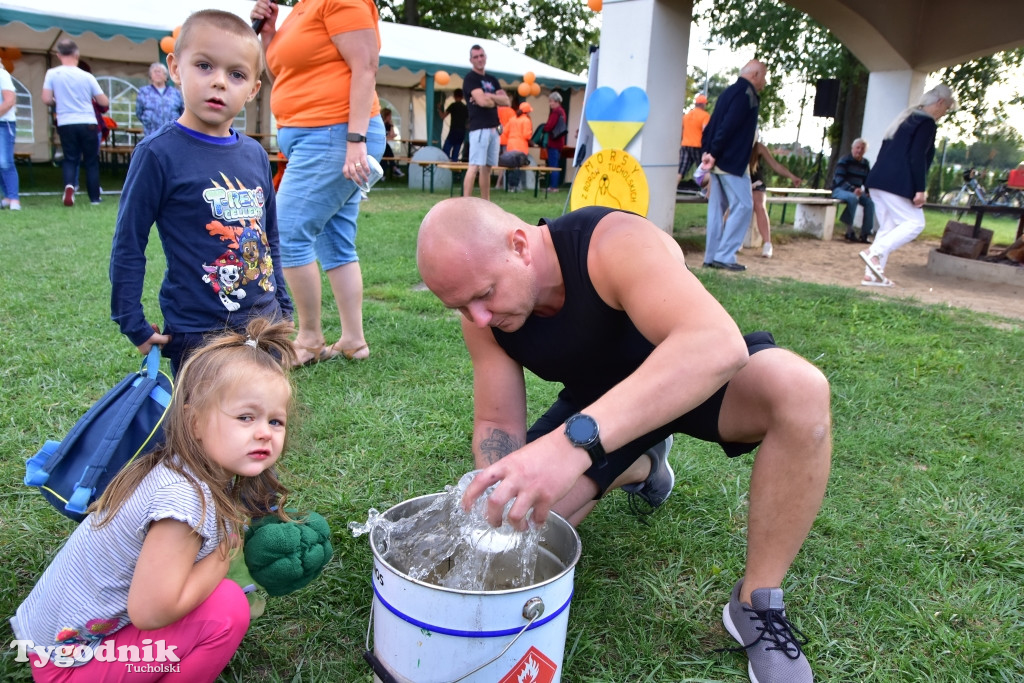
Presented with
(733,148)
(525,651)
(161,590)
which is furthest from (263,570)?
(733,148)

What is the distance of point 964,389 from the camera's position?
11.8ft

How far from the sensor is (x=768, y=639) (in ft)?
5.71

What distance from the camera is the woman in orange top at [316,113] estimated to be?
319cm

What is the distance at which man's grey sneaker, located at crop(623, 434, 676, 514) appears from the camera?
233 centimetres

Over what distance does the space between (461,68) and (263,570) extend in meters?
14.7

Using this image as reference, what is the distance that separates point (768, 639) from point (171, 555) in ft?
4.32

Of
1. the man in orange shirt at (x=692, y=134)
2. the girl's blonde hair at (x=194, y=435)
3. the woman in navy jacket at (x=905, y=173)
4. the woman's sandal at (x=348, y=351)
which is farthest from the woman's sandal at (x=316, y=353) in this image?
the man in orange shirt at (x=692, y=134)

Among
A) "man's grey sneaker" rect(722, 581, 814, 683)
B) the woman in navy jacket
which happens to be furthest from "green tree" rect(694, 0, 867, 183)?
"man's grey sneaker" rect(722, 581, 814, 683)

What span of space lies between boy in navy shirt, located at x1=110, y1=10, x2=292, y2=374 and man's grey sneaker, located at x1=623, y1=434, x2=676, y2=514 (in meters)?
1.31

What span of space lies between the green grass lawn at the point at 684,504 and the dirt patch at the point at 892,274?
1.62 m

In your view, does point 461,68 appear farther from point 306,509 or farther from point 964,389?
point 306,509

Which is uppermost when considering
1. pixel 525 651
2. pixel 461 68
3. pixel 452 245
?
pixel 461 68

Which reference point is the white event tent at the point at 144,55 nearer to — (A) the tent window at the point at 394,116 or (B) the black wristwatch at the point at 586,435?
(A) the tent window at the point at 394,116

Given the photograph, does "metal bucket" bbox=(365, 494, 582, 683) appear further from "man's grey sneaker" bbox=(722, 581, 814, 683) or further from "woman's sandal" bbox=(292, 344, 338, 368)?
"woman's sandal" bbox=(292, 344, 338, 368)
